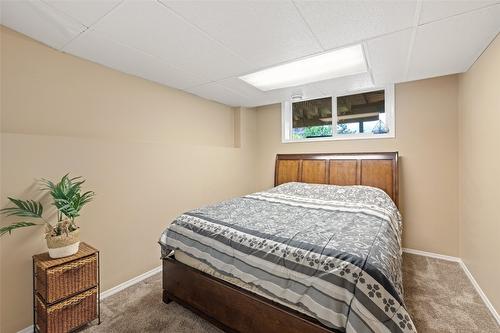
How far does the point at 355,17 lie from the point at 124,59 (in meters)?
2.08

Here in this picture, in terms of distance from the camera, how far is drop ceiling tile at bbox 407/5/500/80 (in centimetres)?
157

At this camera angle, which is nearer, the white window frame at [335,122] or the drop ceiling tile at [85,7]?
the drop ceiling tile at [85,7]

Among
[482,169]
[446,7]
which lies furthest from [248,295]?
[482,169]

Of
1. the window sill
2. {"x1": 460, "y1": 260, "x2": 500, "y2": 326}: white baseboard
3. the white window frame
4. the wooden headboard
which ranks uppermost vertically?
the white window frame

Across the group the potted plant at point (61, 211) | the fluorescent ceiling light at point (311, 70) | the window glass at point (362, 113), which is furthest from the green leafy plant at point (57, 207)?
the window glass at point (362, 113)

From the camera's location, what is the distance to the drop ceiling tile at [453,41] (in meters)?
1.57

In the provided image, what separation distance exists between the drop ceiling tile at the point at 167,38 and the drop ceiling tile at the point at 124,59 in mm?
119

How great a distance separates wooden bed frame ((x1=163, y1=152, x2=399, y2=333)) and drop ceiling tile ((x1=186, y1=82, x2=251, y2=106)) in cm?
193

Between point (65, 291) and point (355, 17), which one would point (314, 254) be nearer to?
point (355, 17)

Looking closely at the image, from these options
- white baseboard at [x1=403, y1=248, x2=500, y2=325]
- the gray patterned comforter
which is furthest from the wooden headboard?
white baseboard at [x1=403, y1=248, x2=500, y2=325]

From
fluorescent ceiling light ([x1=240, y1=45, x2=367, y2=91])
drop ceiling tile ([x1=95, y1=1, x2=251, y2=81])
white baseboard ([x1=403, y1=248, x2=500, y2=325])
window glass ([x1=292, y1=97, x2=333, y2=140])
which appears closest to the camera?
drop ceiling tile ([x1=95, y1=1, x2=251, y2=81])

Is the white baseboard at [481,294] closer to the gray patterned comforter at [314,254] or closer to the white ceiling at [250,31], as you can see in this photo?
the gray patterned comforter at [314,254]

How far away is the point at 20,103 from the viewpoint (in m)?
1.81

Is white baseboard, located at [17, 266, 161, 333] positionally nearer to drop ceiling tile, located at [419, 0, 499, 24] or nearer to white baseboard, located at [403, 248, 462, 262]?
white baseboard, located at [403, 248, 462, 262]
